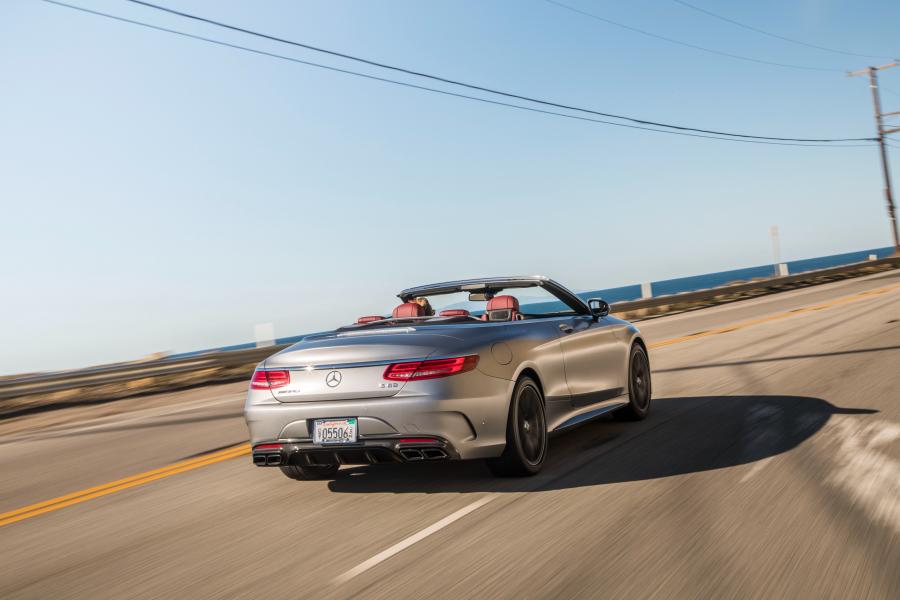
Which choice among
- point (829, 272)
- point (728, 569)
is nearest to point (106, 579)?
point (728, 569)

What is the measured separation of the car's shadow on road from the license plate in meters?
0.69

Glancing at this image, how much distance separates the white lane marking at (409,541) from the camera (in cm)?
420

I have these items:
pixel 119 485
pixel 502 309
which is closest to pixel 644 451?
pixel 502 309

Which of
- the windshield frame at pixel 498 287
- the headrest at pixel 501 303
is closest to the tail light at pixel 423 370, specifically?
the headrest at pixel 501 303

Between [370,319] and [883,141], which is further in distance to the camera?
[883,141]

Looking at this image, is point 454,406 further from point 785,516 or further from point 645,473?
point 785,516

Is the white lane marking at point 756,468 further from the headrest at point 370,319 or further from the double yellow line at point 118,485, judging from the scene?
the double yellow line at point 118,485

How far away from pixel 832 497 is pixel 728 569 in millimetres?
1488

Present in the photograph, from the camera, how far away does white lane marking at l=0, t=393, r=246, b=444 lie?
11.6m

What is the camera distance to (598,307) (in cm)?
802

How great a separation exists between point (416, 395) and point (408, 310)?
1.62 m

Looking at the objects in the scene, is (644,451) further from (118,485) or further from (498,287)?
(118,485)

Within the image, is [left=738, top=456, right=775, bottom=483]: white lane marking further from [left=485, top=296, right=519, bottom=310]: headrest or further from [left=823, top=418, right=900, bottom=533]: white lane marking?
[left=485, top=296, right=519, bottom=310]: headrest

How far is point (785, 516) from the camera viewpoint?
473 centimetres
